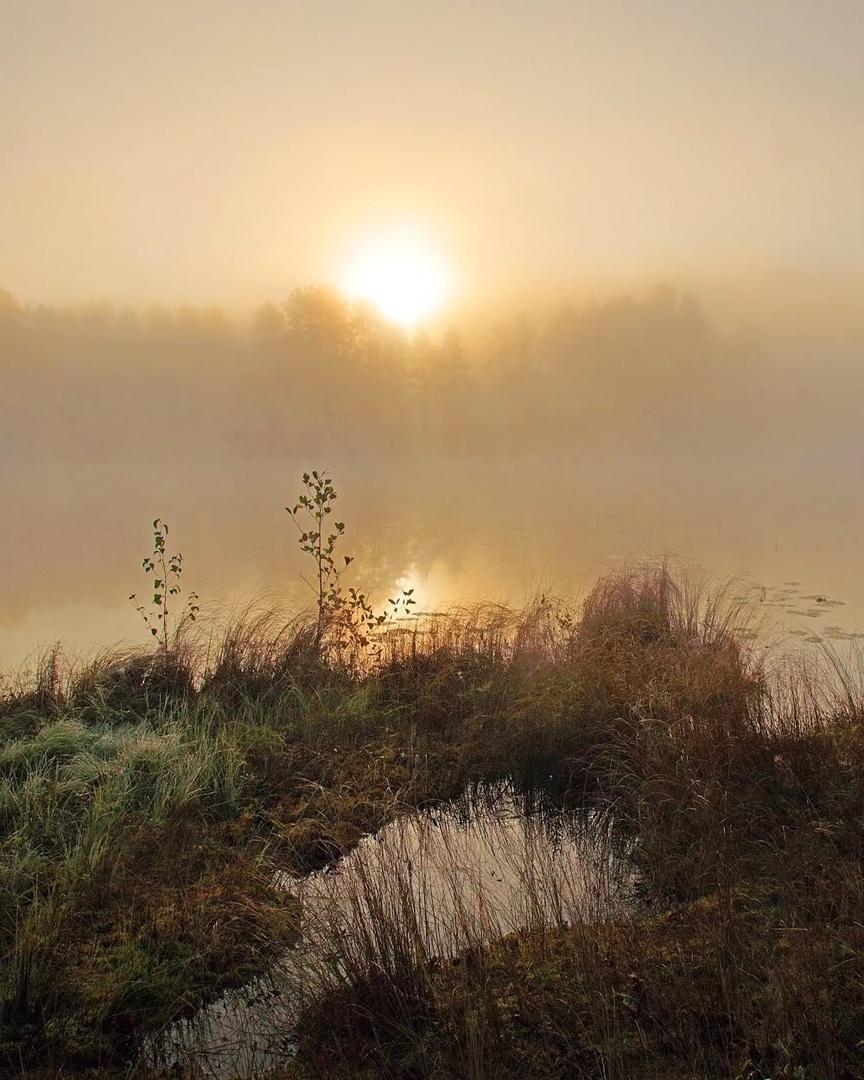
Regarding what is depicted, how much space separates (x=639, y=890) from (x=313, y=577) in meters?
12.4

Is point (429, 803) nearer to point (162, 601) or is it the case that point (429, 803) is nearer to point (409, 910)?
point (409, 910)

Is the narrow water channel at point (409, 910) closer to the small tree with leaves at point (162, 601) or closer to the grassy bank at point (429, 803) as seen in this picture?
the grassy bank at point (429, 803)

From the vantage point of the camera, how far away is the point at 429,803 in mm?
4887

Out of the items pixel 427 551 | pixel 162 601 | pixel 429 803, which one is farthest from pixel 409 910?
pixel 427 551

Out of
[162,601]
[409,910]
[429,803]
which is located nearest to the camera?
[409,910]

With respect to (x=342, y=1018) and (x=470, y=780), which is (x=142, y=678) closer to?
(x=470, y=780)

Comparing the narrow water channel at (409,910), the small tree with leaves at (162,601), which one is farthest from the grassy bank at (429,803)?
the small tree with leaves at (162,601)

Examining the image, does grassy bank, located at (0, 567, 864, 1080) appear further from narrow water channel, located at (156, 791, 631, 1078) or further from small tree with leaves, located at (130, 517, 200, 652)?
small tree with leaves, located at (130, 517, 200, 652)

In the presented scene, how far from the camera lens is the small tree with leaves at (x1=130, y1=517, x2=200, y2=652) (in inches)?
279

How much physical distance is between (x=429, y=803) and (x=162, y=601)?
392 cm

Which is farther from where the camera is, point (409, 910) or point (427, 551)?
point (427, 551)

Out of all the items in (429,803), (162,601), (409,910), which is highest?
(162,601)

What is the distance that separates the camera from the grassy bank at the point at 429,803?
258 cm

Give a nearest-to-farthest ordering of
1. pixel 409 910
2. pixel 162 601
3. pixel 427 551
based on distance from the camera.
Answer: pixel 409 910 → pixel 162 601 → pixel 427 551
